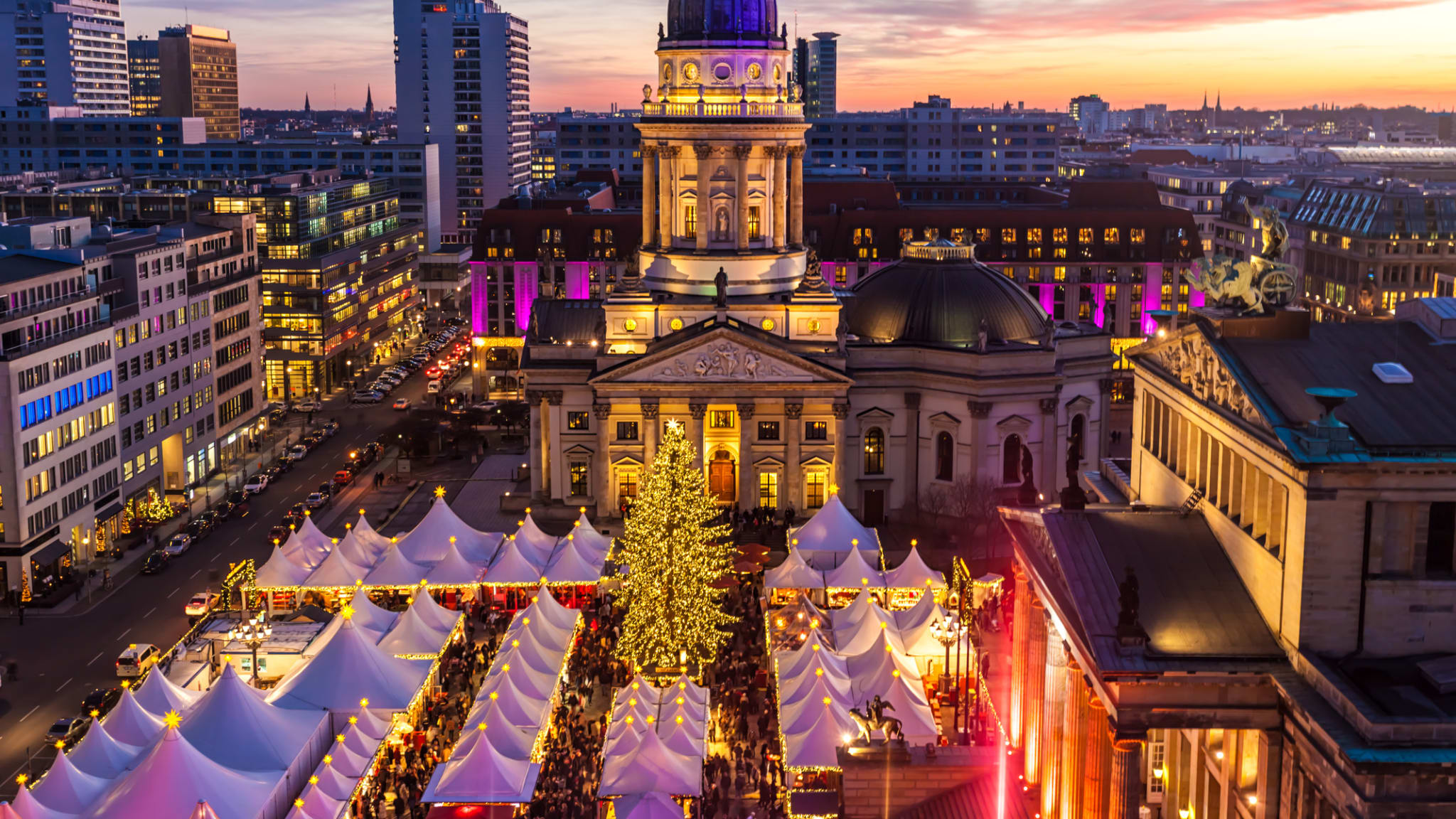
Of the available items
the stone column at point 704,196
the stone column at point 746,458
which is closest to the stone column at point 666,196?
the stone column at point 704,196

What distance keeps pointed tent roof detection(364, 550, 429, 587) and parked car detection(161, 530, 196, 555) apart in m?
20.7

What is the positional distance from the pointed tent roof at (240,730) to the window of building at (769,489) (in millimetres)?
51033

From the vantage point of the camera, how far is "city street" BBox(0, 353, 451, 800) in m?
68.8

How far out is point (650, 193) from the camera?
111750 mm

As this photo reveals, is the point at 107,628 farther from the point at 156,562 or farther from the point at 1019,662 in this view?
the point at 1019,662

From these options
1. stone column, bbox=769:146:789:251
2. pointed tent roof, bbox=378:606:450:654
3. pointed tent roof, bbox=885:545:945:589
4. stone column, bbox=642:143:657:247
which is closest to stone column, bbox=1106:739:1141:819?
pointed tent roof, bbox=885:545:945:589

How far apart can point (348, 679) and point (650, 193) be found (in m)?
56.7

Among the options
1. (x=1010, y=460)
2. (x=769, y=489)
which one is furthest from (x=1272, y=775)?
(x=769, y=489)

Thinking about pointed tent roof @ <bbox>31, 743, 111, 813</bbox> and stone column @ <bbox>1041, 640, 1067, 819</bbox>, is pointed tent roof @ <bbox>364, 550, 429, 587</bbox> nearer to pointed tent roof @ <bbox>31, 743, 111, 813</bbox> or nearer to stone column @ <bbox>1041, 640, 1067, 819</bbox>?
pointed tent roof @ <bbox>31, 743, 111, 813</bbox>

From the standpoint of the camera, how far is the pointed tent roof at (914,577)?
77.4 metres

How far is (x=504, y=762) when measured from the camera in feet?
183

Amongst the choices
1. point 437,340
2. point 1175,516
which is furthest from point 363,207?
point 1175,516

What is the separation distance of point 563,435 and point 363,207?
82706 millimetres

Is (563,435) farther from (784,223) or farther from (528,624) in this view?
(528,624)
